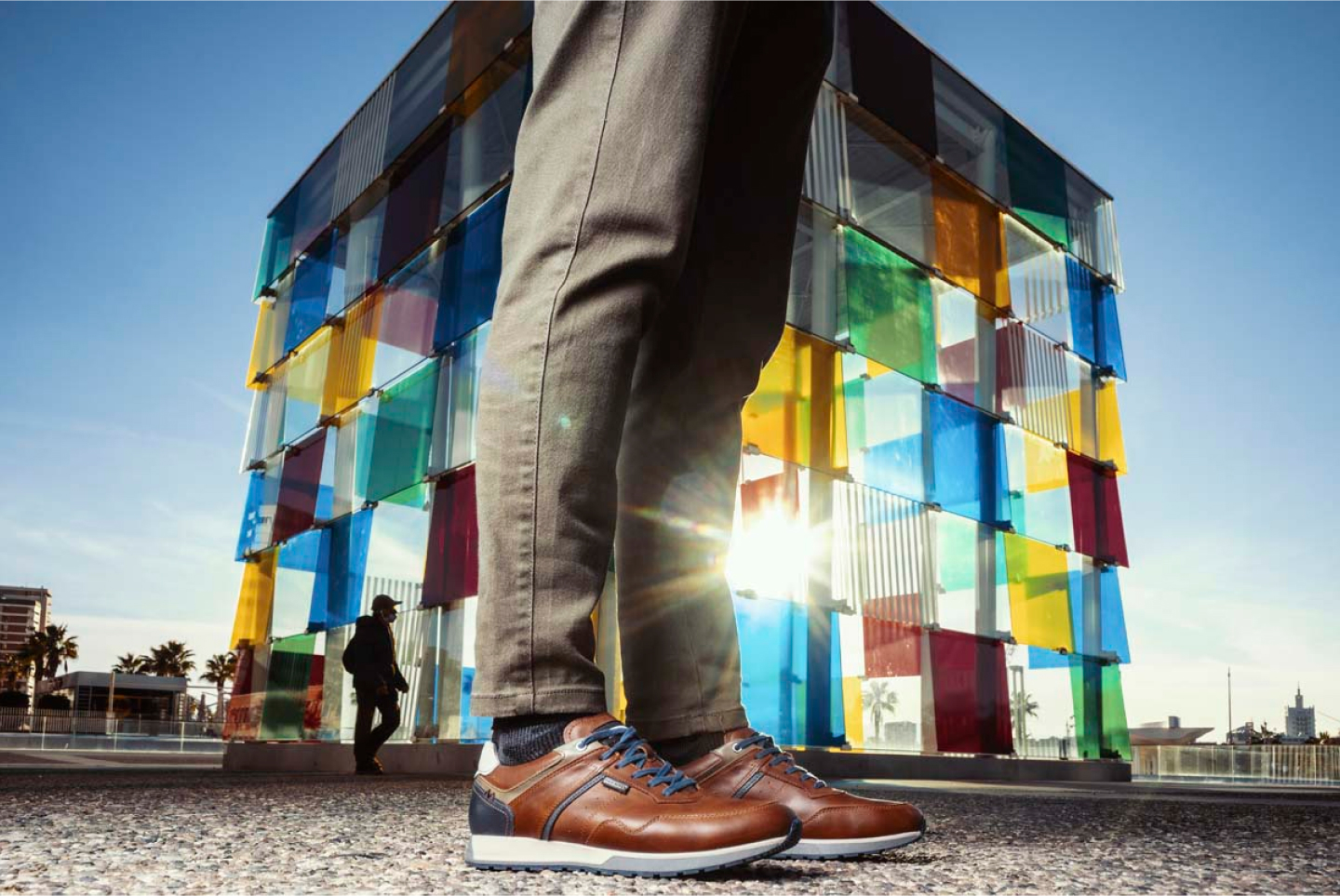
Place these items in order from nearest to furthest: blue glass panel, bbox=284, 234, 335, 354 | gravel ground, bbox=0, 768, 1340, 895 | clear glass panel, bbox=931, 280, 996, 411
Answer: gravel ground, bbox=0, 768, 1340, 895 → clear glass panel, bbox=931, 280, 996, 411 → blue glass panel, bbox=284, 234, 335, 354

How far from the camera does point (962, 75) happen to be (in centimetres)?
1198

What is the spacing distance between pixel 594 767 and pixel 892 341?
9428 mm

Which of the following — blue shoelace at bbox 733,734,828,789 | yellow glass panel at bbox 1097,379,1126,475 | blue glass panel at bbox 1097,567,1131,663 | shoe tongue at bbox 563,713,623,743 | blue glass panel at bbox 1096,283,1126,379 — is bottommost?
blue shoelace at bbox 733,734,828,789

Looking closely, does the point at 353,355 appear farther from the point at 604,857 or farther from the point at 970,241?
the point at 604,857

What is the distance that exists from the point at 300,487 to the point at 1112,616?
32.2 feet

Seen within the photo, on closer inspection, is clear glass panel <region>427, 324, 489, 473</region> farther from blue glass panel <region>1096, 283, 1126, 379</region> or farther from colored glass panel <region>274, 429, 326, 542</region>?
blue glass panel <region>1096, 283, 1126, 379</region>

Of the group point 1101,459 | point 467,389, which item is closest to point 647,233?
point 467,389

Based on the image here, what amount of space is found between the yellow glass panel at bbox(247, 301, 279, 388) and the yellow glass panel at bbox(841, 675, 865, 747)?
9.83 m

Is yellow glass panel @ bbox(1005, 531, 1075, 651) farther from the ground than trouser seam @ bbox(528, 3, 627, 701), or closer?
farther from the ground

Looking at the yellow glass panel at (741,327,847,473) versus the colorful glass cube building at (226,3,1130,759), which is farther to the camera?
the colorful glass cube building at (226,3,1130,759)

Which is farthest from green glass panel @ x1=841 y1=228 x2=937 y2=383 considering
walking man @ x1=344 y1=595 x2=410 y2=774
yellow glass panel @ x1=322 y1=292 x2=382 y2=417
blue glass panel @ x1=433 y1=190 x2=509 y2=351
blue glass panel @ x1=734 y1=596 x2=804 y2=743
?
yellow glass panel @ x1=322 y1=292 x2=382 y2=417

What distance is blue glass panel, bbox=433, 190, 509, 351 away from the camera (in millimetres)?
9625

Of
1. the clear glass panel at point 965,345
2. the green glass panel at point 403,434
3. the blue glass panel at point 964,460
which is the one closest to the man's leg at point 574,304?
the green glass panel at point 403,434

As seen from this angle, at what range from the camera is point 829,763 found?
8.29m
